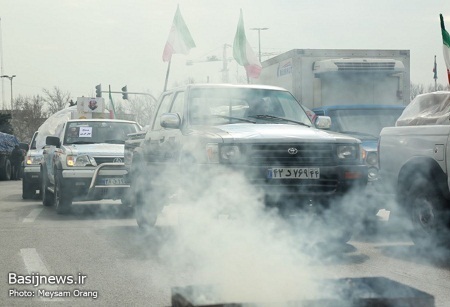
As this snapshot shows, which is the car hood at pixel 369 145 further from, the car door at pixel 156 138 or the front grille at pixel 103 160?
the front grille at pixel 103 160

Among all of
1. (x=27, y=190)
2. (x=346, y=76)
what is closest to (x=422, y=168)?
(x=346, y=76)

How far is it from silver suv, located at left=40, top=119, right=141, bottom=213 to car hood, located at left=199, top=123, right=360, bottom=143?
4.19 m

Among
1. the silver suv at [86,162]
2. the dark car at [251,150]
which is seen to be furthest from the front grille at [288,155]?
the silver suv at [86,162]

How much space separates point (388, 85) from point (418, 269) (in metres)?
9.30

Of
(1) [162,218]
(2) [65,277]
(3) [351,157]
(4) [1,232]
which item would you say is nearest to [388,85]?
(1) [162,218]

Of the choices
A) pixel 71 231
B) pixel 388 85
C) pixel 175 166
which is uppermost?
pixel 388 85

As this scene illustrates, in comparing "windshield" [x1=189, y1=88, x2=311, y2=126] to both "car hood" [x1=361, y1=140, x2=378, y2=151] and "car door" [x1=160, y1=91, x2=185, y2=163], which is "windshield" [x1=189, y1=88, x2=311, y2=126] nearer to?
"car door" [x1=160, y1=91, x2=185, y2=163]

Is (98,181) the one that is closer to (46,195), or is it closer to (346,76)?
(46,195)

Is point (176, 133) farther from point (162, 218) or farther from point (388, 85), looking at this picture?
point (388, 85)

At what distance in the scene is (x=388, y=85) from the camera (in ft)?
52.3

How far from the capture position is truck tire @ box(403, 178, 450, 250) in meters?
8.15

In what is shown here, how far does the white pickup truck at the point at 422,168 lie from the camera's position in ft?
26.7

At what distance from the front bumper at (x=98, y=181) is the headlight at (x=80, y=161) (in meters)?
0.11

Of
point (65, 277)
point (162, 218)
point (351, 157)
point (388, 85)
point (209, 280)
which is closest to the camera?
point (209, 280)
